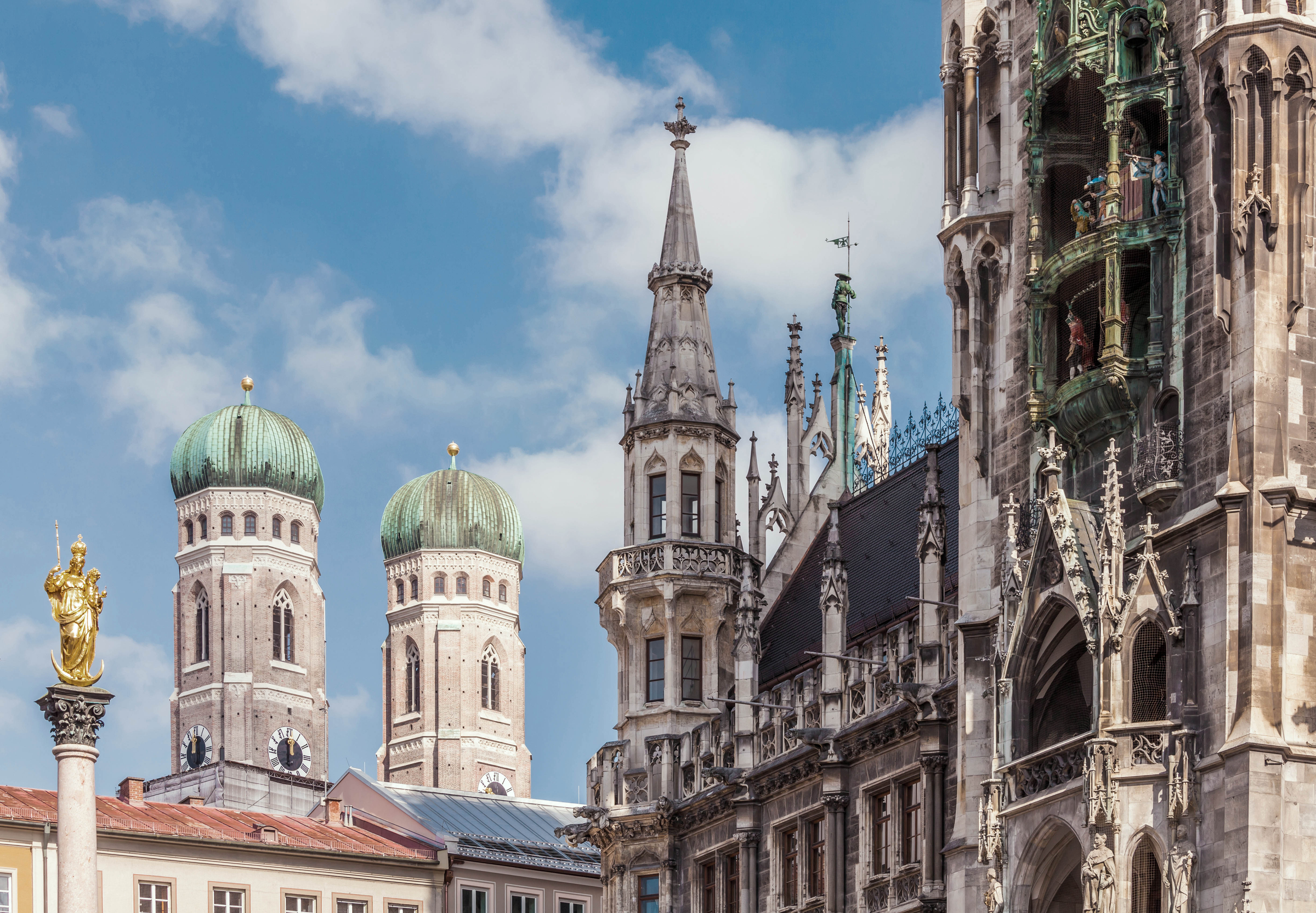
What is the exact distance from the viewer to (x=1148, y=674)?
3966 centimetres

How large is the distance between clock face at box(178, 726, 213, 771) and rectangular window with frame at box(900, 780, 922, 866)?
434 feet

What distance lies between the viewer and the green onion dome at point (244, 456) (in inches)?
7357

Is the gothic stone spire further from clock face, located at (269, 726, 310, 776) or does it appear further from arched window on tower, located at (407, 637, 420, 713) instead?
arched window on tower, located at (407, 637, 420, 713)

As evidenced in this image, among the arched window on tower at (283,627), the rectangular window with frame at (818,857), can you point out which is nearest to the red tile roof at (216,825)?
the rectangular window with frame at (818,857)

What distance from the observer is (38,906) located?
67875 millimetres

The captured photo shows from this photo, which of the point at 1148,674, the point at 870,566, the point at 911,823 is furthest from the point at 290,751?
the point at 1148,674

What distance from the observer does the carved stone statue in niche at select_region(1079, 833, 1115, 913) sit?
125ft

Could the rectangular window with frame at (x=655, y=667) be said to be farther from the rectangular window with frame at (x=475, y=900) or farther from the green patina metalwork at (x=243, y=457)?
the green patina metalwork at (x=243, y=457)

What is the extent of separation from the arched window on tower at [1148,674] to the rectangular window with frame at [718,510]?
23.8 m

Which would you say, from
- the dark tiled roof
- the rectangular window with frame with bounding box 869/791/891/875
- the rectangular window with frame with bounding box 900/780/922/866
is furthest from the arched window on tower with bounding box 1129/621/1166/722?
the dark tiled roof

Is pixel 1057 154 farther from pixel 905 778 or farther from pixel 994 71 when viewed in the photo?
pixel 905 778

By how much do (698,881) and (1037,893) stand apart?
19816 millimetres

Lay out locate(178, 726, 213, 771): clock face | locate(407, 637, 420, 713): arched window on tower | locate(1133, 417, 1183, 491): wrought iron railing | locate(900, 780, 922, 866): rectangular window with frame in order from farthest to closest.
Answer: locate(407, 637, 420, 713): arched window on tower → locate(178, 726, 213, 771): clock face → locate(900, 780, 922, 866): rectangular window with frame → locate(1133, 417, 1183, 491): wrought iron railing

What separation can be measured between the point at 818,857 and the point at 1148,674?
16.6m
